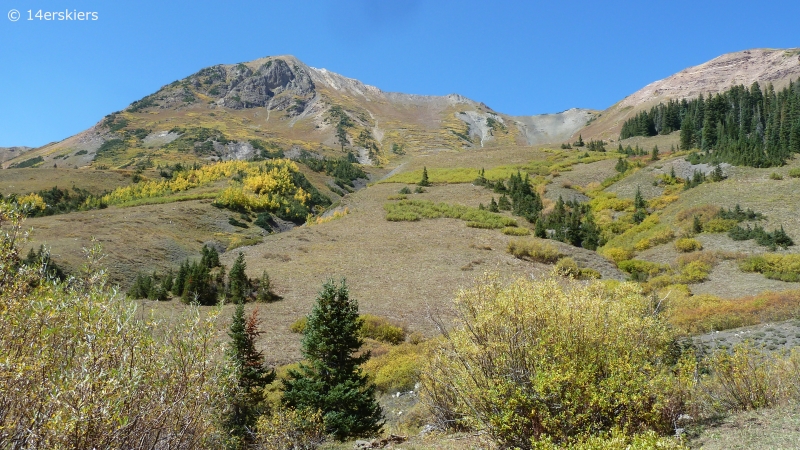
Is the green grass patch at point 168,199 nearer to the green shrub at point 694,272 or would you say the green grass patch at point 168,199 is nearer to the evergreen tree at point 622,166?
the green shrub at point 694,272

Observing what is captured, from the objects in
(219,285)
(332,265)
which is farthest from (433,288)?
(219,285)

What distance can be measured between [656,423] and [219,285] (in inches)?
869

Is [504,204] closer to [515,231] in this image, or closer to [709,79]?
[515,231]

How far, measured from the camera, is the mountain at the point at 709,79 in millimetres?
118906

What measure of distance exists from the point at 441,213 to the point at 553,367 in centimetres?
3785

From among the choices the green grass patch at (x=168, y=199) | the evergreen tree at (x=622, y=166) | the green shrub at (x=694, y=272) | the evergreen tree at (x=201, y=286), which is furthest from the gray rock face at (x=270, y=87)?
the green shrub at (x=694, y=272)

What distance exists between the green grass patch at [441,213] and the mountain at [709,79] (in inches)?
3290

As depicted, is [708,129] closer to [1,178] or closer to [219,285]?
[219,285]

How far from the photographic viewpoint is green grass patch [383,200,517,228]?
41.4m

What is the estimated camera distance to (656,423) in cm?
823

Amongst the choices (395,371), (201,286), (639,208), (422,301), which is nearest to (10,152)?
(201,286)

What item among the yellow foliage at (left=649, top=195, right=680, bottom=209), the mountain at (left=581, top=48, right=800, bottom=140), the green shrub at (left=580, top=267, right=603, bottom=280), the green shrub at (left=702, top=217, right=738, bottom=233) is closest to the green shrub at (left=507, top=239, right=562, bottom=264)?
the green shrub at (left=580, top=267, right=603, bottom=280)

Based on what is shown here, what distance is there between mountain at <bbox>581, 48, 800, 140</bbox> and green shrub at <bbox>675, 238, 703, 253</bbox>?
89194mm

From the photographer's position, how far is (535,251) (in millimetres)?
33000
